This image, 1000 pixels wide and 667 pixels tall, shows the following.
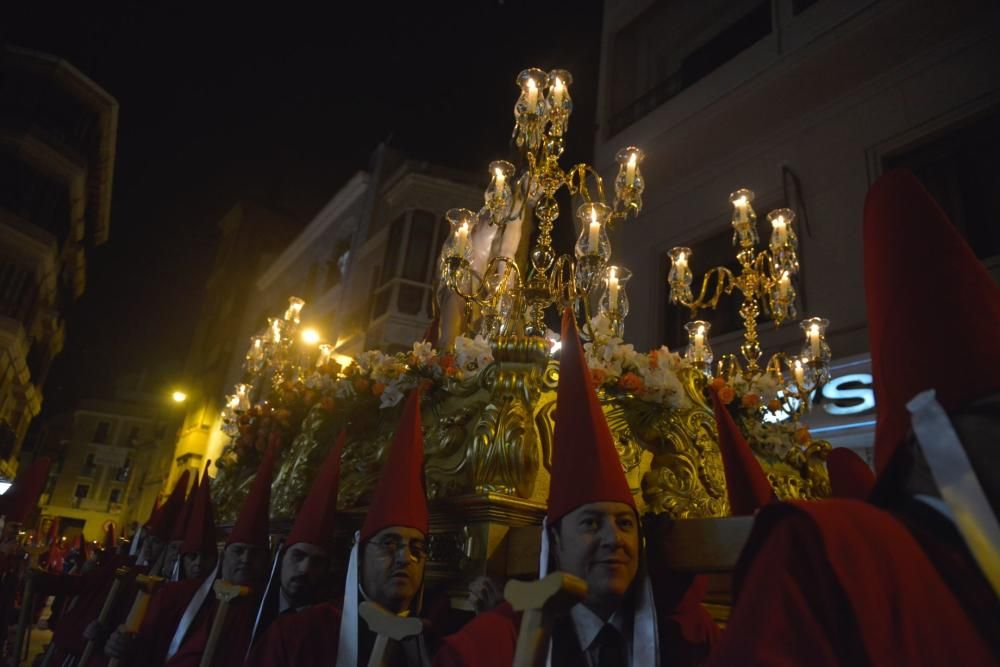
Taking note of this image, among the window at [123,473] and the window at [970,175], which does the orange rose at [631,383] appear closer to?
the window at [970,175]

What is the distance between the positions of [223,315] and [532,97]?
2138 cm

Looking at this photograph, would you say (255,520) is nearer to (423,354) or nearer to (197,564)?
(197,564)

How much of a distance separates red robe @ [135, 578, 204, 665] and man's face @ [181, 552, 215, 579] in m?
0.04

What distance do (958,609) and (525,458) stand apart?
5.72 feet

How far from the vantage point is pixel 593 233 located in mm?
3436

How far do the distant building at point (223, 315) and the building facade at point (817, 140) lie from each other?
14956 millimetres

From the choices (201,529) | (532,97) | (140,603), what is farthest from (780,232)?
(140,603)

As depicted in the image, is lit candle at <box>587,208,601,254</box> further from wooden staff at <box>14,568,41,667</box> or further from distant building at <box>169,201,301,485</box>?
distant building at <box>169,201,301,485</box>

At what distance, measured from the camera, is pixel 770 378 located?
11.7 feet

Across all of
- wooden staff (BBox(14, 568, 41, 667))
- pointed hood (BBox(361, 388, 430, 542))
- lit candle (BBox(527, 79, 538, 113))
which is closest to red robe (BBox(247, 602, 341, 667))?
pointed hood (BBox(361, 388, 430, 542))

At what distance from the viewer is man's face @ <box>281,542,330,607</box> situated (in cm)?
268

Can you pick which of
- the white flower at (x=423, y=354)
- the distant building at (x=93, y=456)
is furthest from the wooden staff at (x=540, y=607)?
the distant building at (x=93, y=456)

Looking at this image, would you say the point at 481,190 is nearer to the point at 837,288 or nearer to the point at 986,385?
the point at 837,288

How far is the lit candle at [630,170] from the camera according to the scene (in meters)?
3.88
